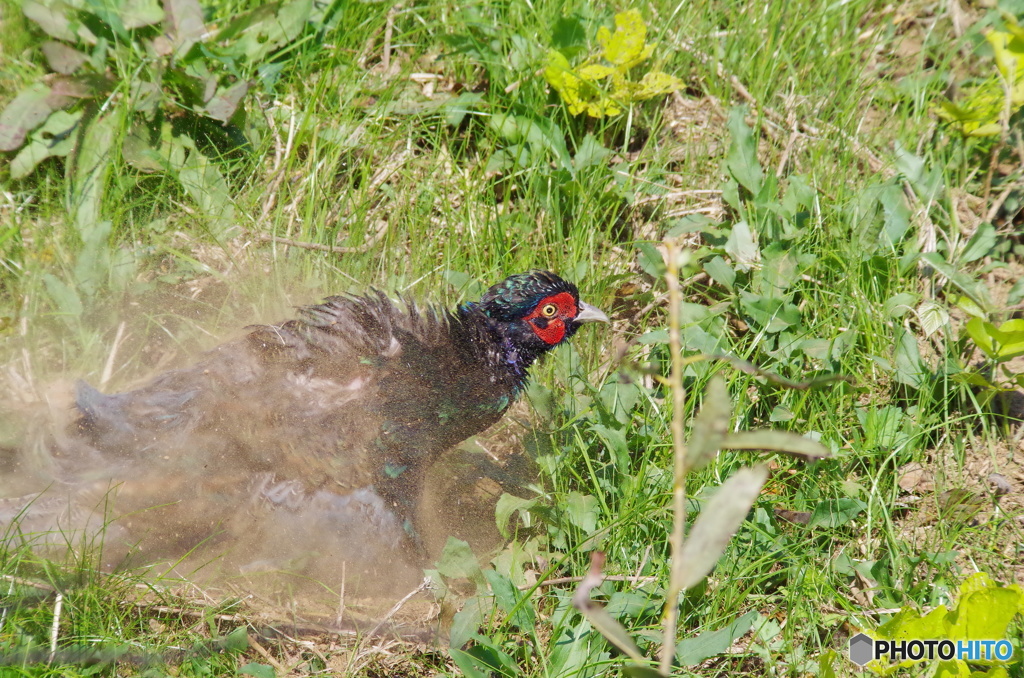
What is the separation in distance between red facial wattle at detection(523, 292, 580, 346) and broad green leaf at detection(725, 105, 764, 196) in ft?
4.05

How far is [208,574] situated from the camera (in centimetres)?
334

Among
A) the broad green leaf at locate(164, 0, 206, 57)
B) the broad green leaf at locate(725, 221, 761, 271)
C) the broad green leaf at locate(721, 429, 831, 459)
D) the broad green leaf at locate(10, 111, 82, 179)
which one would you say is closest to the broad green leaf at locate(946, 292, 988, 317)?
the broad green leaf at locate(725, 221, 761, 271)

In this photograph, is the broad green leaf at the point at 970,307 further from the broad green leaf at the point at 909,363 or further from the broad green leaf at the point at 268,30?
the broad green leaf at the point at 268,30

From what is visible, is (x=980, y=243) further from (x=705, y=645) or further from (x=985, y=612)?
(x=705, y=645)

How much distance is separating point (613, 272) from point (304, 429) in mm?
1857

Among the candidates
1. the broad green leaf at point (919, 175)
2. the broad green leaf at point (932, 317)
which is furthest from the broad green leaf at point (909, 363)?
the broad green leaf at point (919, 175)

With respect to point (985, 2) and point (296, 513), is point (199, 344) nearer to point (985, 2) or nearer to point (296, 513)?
point (296, 513)

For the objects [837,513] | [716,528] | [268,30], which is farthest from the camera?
[268,30]

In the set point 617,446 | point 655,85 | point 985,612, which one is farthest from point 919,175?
point 985,612

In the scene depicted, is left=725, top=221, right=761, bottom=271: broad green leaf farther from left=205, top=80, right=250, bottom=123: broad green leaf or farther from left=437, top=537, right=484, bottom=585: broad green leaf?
left=205, top=80, right=250, bottom=123: broad green leaf

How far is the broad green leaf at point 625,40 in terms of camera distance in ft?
14.3

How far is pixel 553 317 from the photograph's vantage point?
3.71 metres

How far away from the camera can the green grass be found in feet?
10.1

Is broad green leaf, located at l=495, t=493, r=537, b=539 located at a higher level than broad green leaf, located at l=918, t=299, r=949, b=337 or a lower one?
lower
